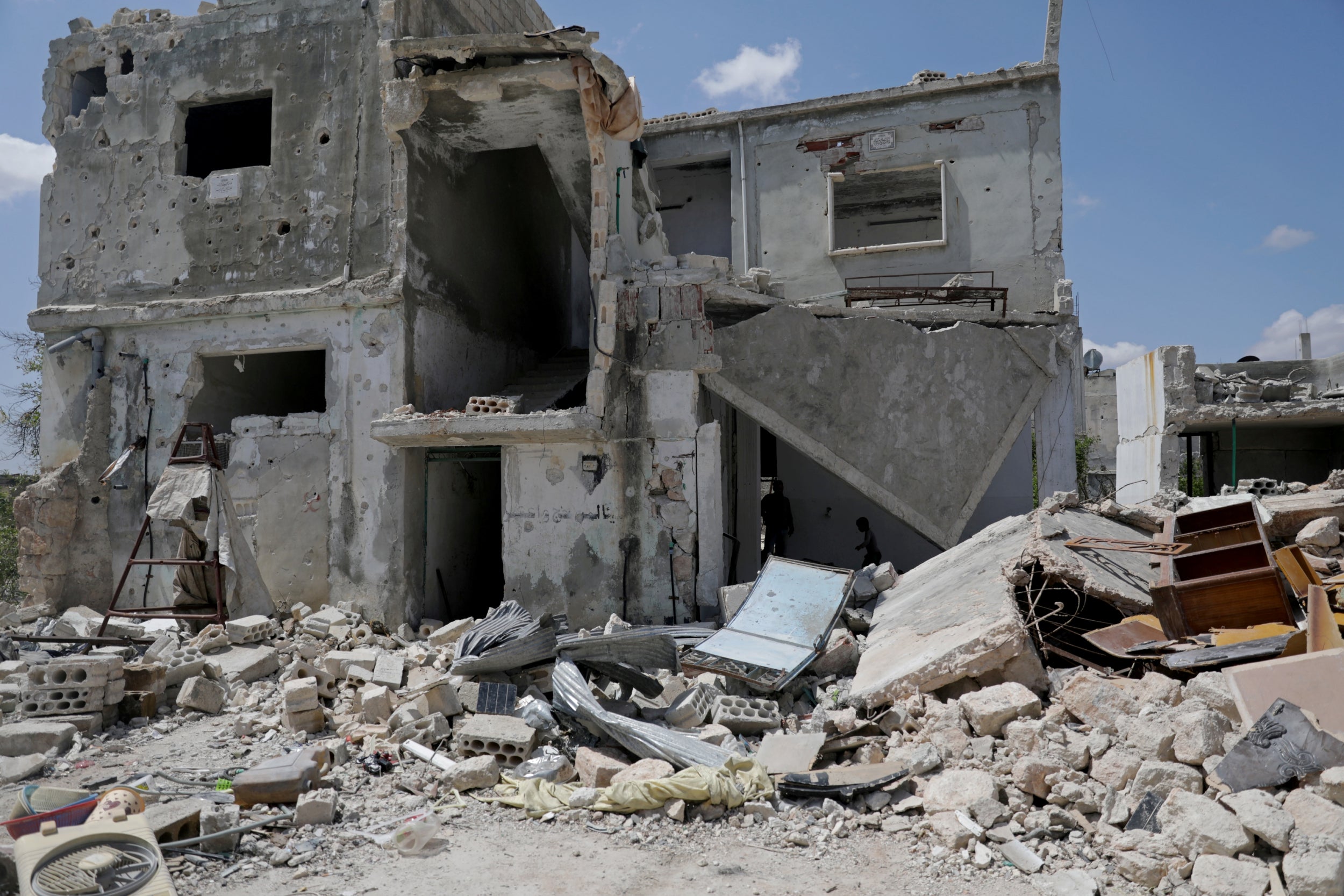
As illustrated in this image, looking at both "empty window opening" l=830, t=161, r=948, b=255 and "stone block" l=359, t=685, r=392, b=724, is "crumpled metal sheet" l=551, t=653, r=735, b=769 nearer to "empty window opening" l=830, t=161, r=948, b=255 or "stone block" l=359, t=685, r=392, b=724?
"stone block" l=359, t=685, r=392, b=724

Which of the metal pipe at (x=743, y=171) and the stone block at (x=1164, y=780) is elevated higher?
the metal pipe at (x=743, y=171)

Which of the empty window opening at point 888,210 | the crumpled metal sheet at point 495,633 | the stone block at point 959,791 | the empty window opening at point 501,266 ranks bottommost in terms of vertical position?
the stone block at point 959,791

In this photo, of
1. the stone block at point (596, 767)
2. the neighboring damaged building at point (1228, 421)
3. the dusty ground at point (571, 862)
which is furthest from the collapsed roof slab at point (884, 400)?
the dusty ground at point (571, 862)

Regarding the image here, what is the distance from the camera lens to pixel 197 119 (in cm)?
1226

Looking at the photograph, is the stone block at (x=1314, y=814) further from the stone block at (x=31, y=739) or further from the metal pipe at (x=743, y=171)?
the metal pipe at (x=743, y=171)

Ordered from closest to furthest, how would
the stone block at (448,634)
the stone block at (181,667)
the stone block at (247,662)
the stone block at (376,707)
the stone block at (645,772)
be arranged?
the stone block at (645,772) → the stone block at (376,707) → the stone block at (181,667) → the stone block at (247,662) → the stone block at (448,634)

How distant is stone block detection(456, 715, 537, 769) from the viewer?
221 inches

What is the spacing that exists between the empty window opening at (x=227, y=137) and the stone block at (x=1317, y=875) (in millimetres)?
13172

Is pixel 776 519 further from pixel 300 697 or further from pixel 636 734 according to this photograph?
pixel 300 697

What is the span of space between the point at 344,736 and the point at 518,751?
153cm

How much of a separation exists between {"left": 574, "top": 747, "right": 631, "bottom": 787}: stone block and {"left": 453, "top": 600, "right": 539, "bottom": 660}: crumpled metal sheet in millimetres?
1625

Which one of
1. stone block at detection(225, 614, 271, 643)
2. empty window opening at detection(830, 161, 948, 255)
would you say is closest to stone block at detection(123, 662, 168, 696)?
stone block at detection(225, 614, 271, 643)

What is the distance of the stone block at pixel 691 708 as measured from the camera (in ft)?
20.1

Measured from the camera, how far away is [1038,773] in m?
4.52
